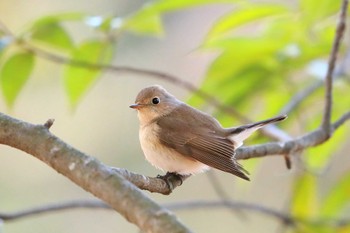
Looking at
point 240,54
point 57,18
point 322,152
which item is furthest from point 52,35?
point 322,152

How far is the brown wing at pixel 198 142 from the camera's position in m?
1.70

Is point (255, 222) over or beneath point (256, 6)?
beneath

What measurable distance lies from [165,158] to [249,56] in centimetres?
41

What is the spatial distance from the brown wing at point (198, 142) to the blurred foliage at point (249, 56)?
19cm

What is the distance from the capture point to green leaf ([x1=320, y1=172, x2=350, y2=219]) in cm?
228

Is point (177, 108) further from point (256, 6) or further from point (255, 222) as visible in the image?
point (255, 222)

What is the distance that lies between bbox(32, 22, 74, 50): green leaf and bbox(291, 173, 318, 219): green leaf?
94 centimetres

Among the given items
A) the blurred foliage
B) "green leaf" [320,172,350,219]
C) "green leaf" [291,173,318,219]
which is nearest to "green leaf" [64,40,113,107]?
the blurred foliage

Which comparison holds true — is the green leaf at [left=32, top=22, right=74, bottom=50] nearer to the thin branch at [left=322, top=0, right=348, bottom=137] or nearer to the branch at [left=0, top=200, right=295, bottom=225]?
the branch at [left=0, top=200, right=295, bottom=225]

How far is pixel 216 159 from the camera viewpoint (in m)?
1.72

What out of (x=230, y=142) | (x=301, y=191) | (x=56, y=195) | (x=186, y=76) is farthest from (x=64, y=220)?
(x=230, y=142)

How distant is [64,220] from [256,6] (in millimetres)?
2486

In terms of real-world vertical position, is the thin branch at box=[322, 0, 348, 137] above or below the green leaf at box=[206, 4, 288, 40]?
below

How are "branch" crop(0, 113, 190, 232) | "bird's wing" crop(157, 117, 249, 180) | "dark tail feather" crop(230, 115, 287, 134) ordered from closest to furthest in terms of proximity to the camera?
"branch" crop(0, 113, 190, 232) → "bird's wing" crop(157, 117, 249, 180) → "dark tail feather" crop(230, 115, 287, 134)
